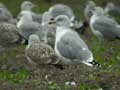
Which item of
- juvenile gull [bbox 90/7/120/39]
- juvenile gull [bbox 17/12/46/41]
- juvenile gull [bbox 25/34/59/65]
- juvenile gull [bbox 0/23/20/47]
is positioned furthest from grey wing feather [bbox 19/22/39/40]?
juvenile gull [bbox 25/34/59/65]

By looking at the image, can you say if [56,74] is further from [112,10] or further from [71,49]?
[112,10]

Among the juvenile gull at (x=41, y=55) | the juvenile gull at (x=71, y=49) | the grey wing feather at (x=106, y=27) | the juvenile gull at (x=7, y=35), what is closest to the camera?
the juvenile gull at (x=41, y=55)

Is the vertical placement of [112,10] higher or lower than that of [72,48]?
higher

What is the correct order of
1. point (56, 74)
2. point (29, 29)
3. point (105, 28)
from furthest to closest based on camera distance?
1. point (105, 28)
2. point (29, 29)
3. point (56, 74)

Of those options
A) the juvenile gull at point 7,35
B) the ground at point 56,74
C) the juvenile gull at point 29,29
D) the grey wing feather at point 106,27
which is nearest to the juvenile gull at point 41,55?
the ground at point 56,74

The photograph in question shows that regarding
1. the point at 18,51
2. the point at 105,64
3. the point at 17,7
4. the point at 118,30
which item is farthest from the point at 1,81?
the point at 17,7

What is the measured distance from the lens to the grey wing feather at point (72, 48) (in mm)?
11719

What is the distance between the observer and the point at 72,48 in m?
11.8

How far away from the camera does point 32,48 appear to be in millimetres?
11938

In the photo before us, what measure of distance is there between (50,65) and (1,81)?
51.3 inches

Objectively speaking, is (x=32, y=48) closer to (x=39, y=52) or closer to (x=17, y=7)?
(x=39, y=52)

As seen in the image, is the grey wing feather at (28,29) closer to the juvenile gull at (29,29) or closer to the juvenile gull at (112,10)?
the juvenile gull at (29,29)

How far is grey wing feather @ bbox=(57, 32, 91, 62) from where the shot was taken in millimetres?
11719

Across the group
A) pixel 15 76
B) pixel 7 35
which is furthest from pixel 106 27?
pixel 15 76
